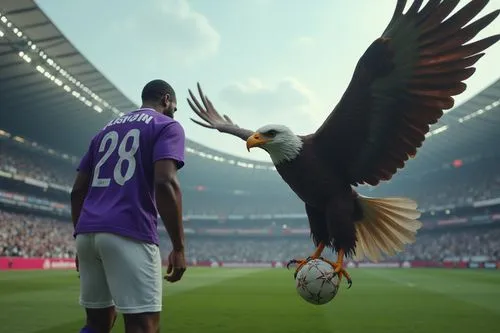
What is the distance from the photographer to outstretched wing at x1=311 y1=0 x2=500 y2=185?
4.55m

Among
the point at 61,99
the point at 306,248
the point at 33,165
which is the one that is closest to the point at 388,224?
the point at 61,99

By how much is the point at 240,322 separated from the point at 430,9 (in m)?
5.57

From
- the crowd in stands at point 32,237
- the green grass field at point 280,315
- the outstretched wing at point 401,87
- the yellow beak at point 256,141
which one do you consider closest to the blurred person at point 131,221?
the yellow beak at point 256,141

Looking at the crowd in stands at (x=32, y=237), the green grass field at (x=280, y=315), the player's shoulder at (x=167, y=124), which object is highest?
the crowd in stands at (x=32, y=237)

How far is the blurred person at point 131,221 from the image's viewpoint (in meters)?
2.76

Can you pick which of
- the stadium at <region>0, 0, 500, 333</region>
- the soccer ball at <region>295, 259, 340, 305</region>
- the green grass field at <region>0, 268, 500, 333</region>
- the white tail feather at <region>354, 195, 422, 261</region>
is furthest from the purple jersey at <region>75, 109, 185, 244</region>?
the stadium at <region>0, 0, 500, 333</region>

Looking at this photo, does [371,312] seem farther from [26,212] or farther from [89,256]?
[26,212]

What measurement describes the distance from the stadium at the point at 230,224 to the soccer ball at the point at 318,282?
2667 millimetres

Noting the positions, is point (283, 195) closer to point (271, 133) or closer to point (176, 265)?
point (271, 133)

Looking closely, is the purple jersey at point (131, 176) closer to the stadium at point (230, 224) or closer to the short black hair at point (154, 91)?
the short black hair at point (154, 91)

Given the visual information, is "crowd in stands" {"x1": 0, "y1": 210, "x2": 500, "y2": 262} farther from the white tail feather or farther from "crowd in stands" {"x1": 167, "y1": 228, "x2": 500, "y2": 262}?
the white tail feather

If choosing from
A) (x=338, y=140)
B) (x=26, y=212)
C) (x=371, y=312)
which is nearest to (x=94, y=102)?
(x=26, y=212)

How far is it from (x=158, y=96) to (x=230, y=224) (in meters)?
66.5

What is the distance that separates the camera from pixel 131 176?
296 centimetres
